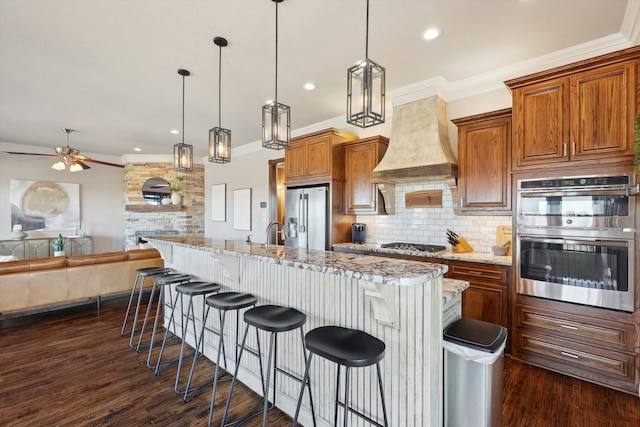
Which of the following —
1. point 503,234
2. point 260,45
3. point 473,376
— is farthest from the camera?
point 503,234

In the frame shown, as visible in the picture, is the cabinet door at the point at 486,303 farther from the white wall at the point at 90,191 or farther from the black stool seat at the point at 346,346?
the white wall at the point at 90,191

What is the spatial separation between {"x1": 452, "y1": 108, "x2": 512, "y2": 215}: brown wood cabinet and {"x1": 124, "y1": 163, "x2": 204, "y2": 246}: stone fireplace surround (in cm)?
645

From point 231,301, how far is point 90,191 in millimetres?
7266

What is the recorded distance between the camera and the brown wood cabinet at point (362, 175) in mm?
4180

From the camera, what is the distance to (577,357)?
2479 mm

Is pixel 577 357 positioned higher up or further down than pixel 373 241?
further down

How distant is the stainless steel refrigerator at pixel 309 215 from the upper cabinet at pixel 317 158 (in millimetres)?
170

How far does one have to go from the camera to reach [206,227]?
25.5ft

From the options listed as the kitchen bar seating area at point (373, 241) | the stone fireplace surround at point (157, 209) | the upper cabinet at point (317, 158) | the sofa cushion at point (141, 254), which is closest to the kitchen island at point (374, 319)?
the kitchen bar seating area at point (373, 241)

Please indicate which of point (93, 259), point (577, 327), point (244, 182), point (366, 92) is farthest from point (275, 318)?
point (244, 182)

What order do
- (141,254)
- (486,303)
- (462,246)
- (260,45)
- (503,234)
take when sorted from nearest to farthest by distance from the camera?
(260,45)
(486,303)
(503,234)
(462,246)
(141,254)

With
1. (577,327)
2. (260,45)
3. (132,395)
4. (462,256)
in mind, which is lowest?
(132,395)

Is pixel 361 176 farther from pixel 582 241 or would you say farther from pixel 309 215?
pixel 582 241

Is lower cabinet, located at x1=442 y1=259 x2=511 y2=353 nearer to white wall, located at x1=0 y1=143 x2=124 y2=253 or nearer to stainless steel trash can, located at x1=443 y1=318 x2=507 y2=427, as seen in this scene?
stainless steel trash can, located at x1=443 y1=318 x2=507 y2=427
